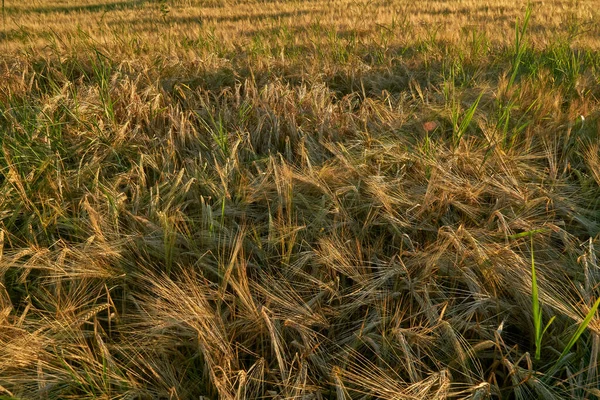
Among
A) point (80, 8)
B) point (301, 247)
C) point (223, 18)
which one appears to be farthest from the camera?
point (80, 8)

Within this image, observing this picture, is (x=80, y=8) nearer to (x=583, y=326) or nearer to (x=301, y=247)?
(x=301, y=247)

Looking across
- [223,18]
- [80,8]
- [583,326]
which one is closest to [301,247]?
[583,326]

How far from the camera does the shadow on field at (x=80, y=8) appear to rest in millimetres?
8047

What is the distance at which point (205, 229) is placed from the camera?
1516 mm

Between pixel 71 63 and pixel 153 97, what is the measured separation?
3.57 ft

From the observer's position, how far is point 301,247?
148 cm

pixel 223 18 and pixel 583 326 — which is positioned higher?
pixel 223 18

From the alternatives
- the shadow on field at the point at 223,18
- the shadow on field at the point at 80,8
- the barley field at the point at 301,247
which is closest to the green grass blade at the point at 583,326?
the barley field at the point at 301,247

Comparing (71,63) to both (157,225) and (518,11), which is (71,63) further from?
(518,11)

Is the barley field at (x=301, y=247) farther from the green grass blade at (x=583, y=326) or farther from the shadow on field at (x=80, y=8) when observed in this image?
the shadow on field at (x=80, y=8)

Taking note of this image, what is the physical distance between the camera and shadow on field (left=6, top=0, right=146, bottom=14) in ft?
26.4

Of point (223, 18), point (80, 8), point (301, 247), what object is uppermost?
point (80, 8)

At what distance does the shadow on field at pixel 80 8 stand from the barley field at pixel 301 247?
21.0 feet

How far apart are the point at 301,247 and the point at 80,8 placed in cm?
884
